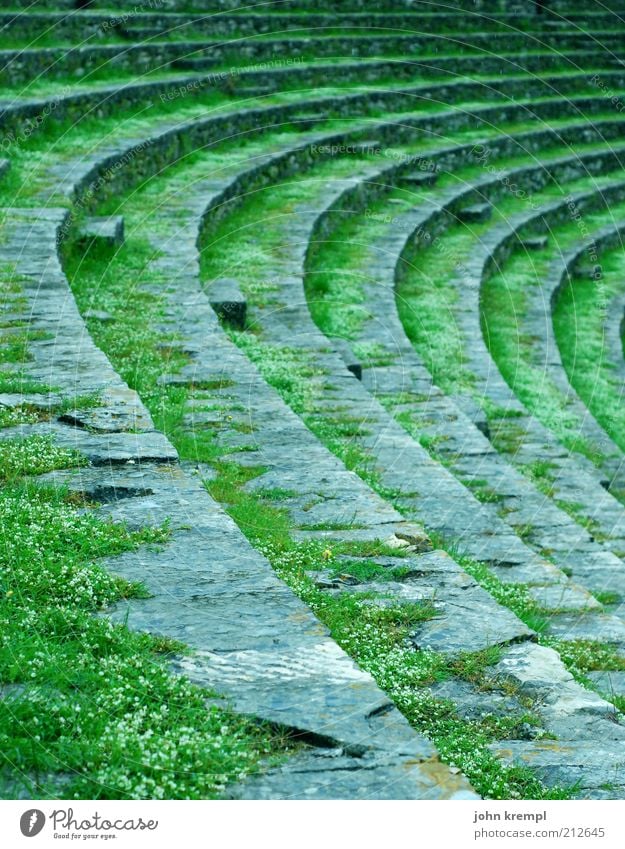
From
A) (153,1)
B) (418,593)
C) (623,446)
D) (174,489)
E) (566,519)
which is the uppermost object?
(153,1)

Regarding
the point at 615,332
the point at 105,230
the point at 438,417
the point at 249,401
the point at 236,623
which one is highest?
the point at 105,230

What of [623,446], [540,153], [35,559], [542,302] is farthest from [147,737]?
[540,153]

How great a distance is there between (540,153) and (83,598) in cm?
1623

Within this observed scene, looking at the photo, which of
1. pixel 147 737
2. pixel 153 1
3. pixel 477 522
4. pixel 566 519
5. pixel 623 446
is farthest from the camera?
pixel 153 1

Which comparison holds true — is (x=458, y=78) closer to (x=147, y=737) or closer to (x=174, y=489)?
(x=174, y=489)

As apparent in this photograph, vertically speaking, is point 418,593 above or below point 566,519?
above

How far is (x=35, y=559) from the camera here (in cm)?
374

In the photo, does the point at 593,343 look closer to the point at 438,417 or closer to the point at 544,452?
the point at 544,452

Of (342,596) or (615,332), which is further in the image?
(615,332)

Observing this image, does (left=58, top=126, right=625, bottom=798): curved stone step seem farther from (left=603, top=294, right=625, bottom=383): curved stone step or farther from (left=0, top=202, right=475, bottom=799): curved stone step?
(left=603, top=294, right=625, bottom=383): curved stone step

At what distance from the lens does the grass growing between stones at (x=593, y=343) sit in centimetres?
1130

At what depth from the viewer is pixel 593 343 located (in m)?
13.0

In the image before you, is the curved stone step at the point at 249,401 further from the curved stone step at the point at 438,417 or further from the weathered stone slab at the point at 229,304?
the curved stone step at the point at 438,417

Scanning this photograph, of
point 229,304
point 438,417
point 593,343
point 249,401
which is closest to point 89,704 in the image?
point 249,401
